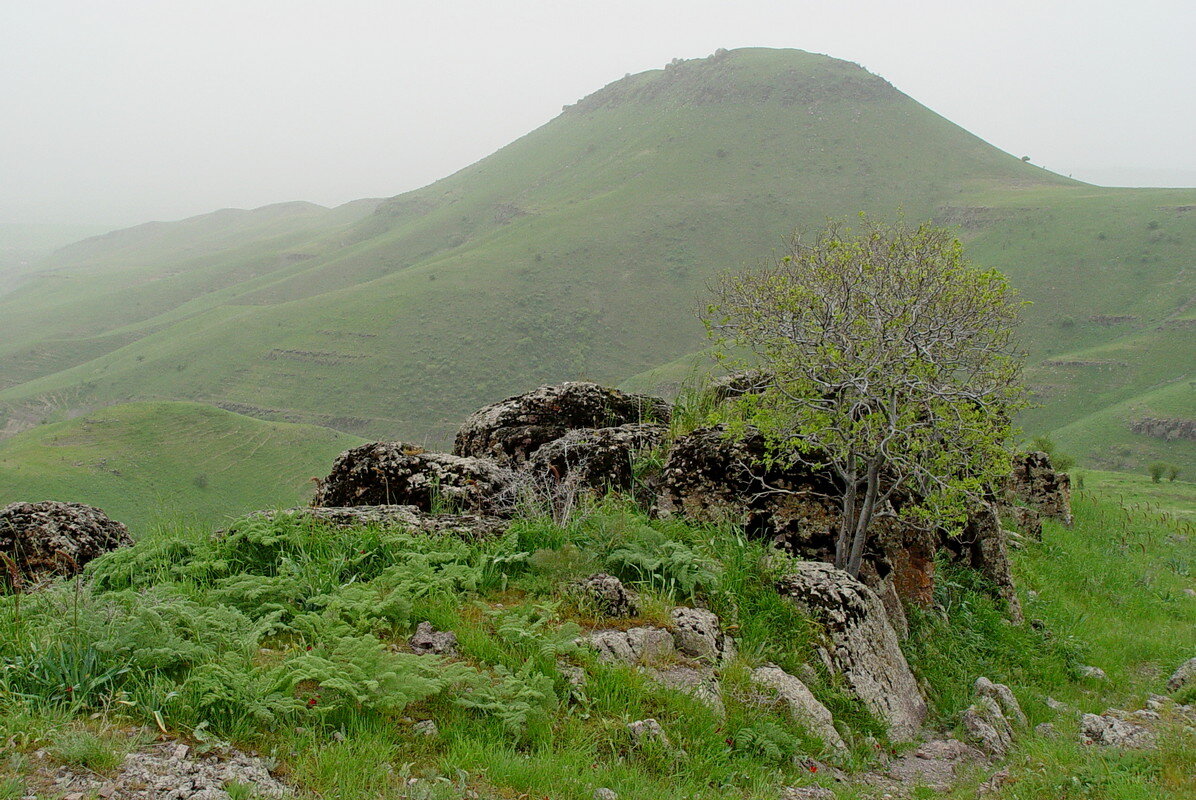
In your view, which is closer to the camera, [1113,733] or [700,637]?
[700,637]

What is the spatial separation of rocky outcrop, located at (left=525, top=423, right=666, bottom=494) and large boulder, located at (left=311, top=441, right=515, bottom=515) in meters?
0.55

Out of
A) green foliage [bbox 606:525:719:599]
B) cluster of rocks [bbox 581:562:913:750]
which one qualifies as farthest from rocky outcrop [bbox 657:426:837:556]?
green foliage [bbox 606:525:719:599]

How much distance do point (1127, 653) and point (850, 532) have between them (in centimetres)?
372

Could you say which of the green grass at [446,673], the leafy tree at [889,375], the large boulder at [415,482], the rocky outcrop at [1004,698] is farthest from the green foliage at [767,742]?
the large boulder at [415,482]

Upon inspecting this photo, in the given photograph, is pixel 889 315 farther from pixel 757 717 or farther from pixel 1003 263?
pixel 1003 263

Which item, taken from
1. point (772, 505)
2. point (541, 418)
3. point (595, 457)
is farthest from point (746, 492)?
point (541, 418)

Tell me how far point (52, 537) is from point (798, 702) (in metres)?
5.78

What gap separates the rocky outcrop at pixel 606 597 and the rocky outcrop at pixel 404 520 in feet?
3.56

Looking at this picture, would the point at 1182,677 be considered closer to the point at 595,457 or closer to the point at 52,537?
the point at 595,457

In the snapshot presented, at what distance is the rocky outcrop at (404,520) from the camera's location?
575 cm

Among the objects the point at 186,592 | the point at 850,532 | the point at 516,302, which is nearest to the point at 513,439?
the point at 850,532

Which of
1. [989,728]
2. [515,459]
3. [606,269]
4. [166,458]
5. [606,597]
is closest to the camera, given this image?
[606,597]

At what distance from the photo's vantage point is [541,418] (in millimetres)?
9414

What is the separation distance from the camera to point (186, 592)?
4527mm
